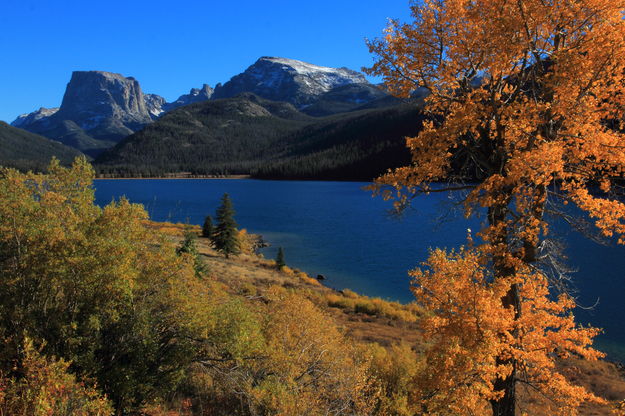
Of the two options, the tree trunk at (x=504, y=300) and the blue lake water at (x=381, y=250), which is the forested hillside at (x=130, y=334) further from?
the blue lake water at (x=381, y=250)

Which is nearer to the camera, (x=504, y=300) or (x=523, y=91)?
(x=523, y=91)

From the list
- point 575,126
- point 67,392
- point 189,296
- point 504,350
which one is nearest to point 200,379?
point 189,296

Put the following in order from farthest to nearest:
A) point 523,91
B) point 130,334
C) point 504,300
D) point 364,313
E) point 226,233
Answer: point 226,233 → point 364,313 → point 130,334 → point 504,300 → point 523,91

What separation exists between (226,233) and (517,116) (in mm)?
36775

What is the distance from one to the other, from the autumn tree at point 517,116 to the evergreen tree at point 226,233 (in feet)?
114

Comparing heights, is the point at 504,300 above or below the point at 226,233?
above

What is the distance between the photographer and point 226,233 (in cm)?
4047

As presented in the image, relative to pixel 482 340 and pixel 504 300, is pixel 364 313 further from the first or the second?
pixel 482 340

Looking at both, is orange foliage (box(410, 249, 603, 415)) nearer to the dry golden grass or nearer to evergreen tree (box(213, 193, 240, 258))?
A: the dry golden grass

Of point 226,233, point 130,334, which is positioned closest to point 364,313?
point 130,334

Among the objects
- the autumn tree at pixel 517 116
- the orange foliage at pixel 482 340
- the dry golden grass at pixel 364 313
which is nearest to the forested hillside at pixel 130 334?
the orange foliage at pixel 482 340

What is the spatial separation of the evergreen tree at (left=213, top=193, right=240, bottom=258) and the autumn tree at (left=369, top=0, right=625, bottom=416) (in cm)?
3472

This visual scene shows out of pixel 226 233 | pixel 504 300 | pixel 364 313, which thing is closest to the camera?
pixel 504 300

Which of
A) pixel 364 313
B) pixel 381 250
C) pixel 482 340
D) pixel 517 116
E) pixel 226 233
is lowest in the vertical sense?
pixel 364 313
